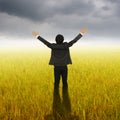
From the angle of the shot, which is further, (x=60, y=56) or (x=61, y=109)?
(x=60, y=56)

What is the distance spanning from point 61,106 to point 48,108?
0.39 metres

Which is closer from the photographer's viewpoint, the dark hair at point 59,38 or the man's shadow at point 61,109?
the man's shadow at point 61,109

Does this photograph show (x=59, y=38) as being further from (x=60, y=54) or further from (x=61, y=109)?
(x=61, y=109)

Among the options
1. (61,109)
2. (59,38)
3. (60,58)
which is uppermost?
(59,38)

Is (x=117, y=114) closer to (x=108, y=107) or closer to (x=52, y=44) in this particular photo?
(x=108, y=107)

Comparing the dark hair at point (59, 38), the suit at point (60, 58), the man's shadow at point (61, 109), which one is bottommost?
the man's shadow at point (61, 109)

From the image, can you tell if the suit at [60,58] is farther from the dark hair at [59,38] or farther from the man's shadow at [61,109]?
the man's shadow at [61,109]

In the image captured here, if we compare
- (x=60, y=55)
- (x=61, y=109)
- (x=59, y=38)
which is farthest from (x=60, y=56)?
(x=61, y=109)

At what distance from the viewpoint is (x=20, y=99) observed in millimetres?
7871

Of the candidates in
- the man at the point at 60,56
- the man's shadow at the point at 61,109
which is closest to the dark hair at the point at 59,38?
the man at the point at 60,56

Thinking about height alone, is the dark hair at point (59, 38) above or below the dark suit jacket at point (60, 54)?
above

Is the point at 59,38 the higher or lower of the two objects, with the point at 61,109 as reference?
higher

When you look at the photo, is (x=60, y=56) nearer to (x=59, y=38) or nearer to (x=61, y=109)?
(x=59, y=38)

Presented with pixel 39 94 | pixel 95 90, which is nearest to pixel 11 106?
pixel 39 94
